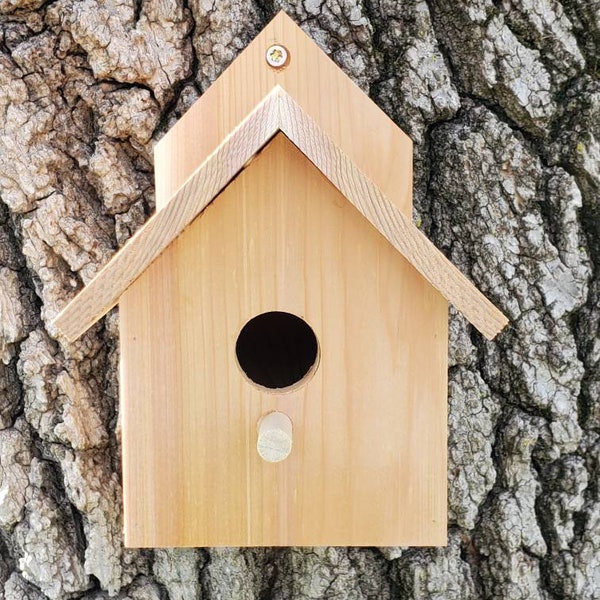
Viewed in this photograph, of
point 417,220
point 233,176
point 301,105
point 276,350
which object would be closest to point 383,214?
point 233,176

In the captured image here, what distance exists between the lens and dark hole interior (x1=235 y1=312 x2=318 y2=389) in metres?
1.86

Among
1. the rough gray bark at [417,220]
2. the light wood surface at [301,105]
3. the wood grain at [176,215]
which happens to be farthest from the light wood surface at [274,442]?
the rough gray bark at [417,220]

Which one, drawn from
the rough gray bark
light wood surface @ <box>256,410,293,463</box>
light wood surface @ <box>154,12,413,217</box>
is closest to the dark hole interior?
the rough gray bark

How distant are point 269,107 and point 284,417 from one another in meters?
0.48

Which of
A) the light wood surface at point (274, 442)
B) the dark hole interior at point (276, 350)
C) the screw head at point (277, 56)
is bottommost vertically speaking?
the light wood surface at point (274, 442)

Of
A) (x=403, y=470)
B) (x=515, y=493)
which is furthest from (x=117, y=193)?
(x=515, y=493)

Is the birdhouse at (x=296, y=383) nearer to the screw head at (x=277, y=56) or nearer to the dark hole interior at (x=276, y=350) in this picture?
the screw head at (x=277, y=56)

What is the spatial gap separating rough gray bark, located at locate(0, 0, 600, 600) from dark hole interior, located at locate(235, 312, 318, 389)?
1.06 feet

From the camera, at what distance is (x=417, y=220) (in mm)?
1712

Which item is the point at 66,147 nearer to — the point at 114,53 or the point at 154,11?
the point at 114,53

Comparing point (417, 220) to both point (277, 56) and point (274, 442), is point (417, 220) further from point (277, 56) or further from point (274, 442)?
point (274, 442)

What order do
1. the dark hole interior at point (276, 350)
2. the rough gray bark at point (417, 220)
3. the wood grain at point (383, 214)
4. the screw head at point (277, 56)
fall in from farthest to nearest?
the dark hole interior at point (276, 350) < the rough gray bark at point (417, 220) < the screw head at point (277, 56) < the wood grain at point (383, 214)

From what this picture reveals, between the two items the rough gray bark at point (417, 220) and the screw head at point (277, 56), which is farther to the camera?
the rough gray bark at point (417, 220)

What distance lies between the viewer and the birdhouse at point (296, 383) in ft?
4.14
